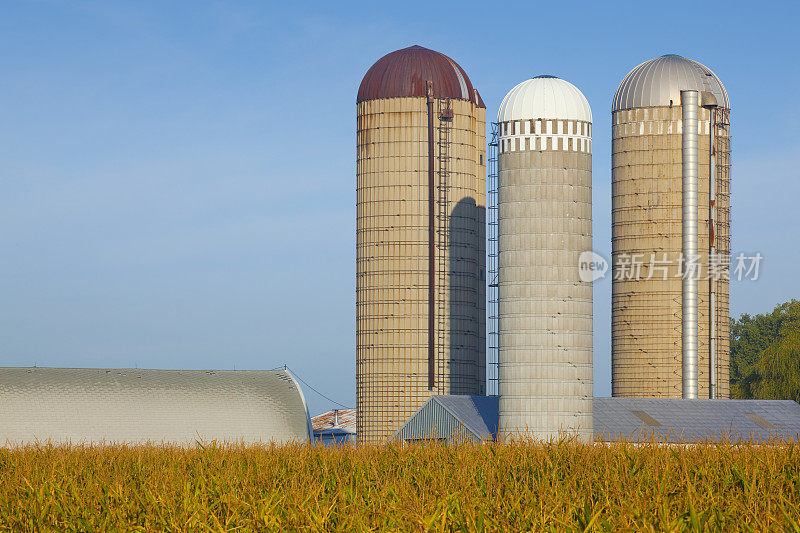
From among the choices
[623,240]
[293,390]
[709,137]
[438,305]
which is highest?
[709,137]

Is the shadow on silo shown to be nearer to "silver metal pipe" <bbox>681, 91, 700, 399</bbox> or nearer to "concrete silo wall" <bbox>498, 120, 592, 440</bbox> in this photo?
"silver metal pipe" <bbox>681, 91, 700, 399</bbox>

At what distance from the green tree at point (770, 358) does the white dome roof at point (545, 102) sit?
40367mm

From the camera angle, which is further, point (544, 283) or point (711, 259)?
point (711, 259)

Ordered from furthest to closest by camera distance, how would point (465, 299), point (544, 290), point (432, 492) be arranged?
point (465, 299) → point (544, 290) → point (432, 492)

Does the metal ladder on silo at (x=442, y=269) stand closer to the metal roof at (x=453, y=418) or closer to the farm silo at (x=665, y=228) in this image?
the metal roof at (x=453, y=418)

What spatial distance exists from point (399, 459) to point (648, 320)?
5032 centimetres

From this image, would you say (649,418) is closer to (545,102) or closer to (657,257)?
(657,257)

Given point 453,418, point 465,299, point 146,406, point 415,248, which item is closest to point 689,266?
point 465,299

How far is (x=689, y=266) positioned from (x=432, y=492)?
52376mm

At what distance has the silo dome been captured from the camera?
Result: 75.4 m

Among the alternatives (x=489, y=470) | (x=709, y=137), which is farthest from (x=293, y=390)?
(x=489, y=470)

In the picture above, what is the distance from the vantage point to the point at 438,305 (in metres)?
69.9

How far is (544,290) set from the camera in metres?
50.6

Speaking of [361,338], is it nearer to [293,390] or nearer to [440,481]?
[293,390]
